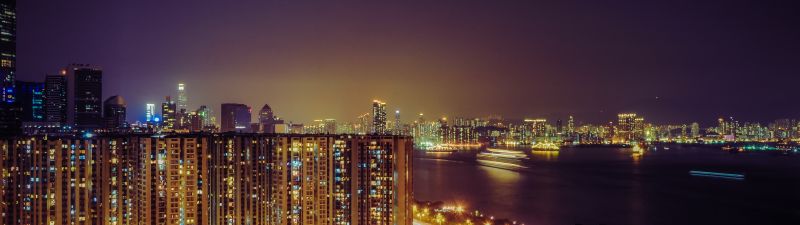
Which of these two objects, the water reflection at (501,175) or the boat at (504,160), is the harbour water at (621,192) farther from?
the boat at (504,160)

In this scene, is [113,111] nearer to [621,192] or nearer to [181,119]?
[181,119]

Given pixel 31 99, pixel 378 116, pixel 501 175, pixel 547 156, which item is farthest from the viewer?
pixel 547 156

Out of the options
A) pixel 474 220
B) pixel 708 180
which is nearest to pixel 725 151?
pixel 708 180

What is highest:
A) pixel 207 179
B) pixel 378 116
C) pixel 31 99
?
pixel 31 99

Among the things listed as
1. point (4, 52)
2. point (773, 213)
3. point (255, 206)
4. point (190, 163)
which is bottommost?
point (773, 213)

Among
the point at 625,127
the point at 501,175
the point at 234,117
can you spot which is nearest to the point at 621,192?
the point at 501,175

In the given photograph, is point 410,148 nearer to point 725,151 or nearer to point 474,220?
point 474,220

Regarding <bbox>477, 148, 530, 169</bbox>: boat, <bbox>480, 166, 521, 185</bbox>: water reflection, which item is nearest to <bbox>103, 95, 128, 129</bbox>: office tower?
<bbox>480, 166, 521, 185</bbox>: water reflection
